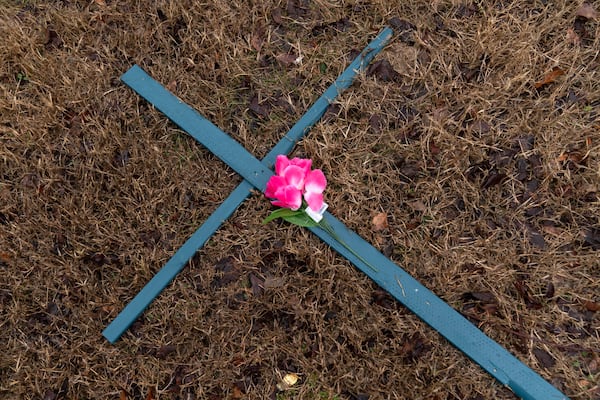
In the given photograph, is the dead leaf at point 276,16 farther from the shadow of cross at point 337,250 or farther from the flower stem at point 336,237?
the flower stem at point 336,237

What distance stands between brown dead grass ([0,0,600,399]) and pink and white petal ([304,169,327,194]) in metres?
0.13

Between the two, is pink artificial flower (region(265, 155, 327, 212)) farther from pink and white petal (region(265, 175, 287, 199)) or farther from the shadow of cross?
the shadow of cross

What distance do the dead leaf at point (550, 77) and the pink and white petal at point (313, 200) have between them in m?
1.16

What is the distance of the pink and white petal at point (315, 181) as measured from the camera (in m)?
1.97

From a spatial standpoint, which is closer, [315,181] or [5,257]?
[315,181]

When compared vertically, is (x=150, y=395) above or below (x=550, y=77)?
below

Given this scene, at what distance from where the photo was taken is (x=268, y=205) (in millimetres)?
2098

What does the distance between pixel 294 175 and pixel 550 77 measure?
131 centimetres

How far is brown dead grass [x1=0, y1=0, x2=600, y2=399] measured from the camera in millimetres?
1989

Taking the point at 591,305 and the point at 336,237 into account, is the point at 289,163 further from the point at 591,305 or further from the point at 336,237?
the point at 591,305

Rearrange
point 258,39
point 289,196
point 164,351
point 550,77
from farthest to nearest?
point 258,39, point 550,77, point 164,351, point 289,196

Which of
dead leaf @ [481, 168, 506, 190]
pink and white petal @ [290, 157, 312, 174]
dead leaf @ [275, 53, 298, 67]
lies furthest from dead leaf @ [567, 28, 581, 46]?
pink and white petal @ [290, 157, 312, 174]

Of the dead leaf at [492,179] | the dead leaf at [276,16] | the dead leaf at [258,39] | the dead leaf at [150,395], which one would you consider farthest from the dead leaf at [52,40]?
the dead leaf at [492,179]

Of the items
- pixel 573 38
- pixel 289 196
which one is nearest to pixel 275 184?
pixel 289 196
